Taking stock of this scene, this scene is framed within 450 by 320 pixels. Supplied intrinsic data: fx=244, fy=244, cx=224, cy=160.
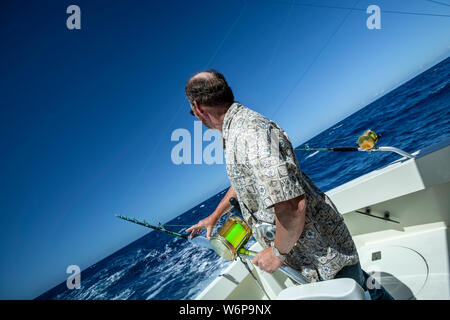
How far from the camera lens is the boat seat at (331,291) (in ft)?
2.29

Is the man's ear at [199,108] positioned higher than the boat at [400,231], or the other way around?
the man's ear at [199,108]

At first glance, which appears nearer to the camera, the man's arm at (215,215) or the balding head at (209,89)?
the balding head at (209,89)

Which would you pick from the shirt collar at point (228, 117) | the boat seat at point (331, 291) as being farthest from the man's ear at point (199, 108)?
the boat seat at point (331, 291)

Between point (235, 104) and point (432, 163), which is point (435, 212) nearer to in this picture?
point (432, 163)

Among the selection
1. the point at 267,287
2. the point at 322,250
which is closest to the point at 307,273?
the point at 322,250

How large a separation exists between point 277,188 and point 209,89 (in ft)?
1.82

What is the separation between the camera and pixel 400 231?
7.66 feet

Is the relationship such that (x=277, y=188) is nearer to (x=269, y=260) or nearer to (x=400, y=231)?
(x=269, y=260)

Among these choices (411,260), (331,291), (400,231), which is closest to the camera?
(331,291)

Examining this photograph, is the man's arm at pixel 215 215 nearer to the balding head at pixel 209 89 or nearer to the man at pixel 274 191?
the man at pixel 274 191

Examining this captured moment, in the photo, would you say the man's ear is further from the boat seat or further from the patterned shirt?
the boat seat

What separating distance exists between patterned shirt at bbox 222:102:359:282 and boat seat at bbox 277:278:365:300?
29 cm

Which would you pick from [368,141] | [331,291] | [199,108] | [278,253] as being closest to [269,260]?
[278,253]
